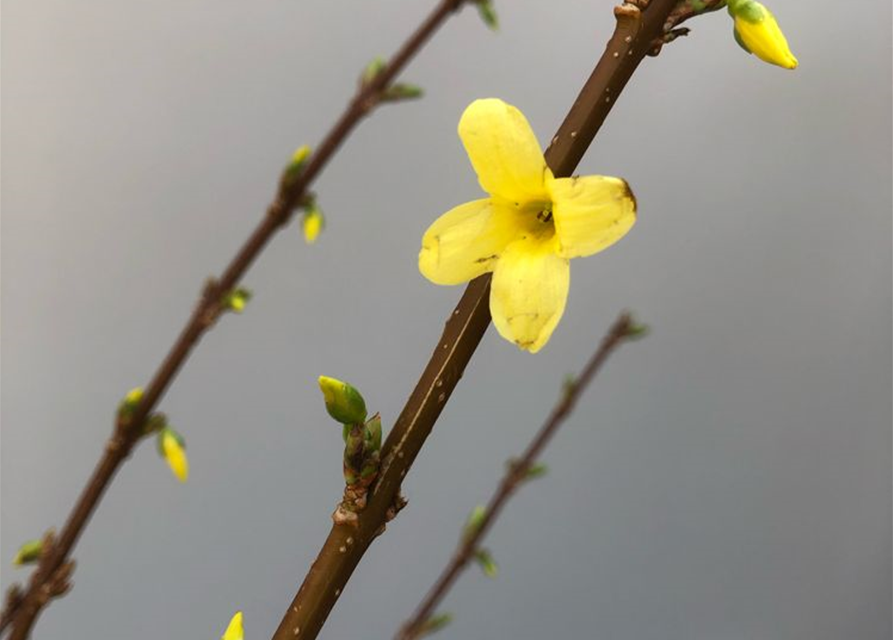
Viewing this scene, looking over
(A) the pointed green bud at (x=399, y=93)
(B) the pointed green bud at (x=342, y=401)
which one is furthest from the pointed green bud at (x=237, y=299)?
(B) the pointed green bud at (x=342, y=401)

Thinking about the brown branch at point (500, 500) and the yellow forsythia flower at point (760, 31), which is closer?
the yellow forsythia flower at point (760, 31)

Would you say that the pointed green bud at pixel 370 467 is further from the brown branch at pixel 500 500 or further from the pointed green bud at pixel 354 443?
the brown branch at pixel 500 500

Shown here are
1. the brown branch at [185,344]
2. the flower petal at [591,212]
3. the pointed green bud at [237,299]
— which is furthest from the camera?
the pointed green bud at [237,299]

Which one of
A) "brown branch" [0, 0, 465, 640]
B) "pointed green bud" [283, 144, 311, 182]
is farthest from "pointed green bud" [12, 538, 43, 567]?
"pointed green bud" [283, 144, 311, 182]

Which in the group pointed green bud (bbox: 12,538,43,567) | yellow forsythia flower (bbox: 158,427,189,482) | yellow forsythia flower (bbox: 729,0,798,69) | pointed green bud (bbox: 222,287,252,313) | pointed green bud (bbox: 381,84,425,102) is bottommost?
pointed green bud (bbox: 12,538,43,567)

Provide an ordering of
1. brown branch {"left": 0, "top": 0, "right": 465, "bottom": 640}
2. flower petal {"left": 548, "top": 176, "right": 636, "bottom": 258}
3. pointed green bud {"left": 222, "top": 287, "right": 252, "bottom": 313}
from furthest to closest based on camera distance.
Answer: pointed green bud {"left": 222, "top": 287, "right": 252, "bottom": 313}
brown branch {"left": 0, "top": 0, "right": 465, "bottom": 640}
flower petal {"left": 548, "top": 176, "right": 636, "bottom": 258}

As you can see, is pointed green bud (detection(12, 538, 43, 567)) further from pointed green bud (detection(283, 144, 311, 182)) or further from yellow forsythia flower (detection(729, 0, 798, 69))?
yellow forsythia flower (detection(729, 0, 798, 69))
